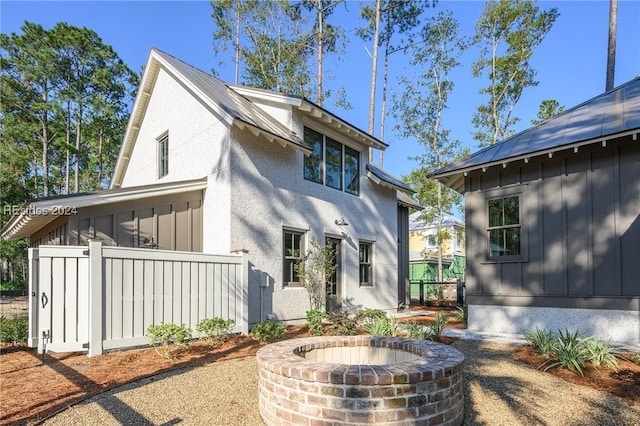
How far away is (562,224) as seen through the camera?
7.61 metres

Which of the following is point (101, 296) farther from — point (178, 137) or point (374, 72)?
point (374, 72)

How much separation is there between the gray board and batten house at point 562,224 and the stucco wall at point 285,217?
3.41 metres

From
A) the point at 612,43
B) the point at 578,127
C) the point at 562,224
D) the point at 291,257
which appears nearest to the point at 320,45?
the point at 612,43

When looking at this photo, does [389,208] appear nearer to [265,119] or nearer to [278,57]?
[265,119]

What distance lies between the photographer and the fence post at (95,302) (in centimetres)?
593

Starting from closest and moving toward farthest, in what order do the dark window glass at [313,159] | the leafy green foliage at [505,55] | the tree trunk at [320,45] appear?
the dark window glass at [313,159] → the leafy green foliage at [505,55] → the tree trunk at [320,45]

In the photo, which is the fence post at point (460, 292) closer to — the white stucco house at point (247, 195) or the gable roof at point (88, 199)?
the white stucco house at point (247, 195)

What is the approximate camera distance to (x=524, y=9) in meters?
20.8

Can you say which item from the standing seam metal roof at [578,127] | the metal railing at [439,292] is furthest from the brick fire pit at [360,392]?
the metal railing at [439,292]

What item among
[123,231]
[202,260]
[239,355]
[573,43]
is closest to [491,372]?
[239,355]

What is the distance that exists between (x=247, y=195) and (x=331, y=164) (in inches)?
138

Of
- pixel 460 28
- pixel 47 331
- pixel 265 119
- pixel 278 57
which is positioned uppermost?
pixel 460 28

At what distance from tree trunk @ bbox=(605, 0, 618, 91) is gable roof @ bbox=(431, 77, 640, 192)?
17.9ft

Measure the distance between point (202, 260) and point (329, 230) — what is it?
446cm
